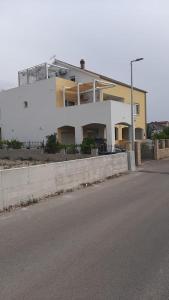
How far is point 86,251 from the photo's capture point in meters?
6.04

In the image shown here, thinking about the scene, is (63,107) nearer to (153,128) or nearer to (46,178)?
(46,178)

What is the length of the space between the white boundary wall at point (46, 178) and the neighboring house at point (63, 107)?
1461 cm

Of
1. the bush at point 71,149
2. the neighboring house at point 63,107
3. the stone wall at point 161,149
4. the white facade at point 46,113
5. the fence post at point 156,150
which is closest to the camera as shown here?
the bush at point 71,149

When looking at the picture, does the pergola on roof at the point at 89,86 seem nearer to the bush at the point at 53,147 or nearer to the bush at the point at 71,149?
the bush at the point at 53,147

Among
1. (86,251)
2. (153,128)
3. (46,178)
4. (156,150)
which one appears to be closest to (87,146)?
(156,150)

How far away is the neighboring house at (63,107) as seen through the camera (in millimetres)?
31547

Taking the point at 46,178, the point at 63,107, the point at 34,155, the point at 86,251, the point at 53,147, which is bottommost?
the point at 86,251

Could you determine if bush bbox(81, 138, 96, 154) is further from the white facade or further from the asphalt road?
the asphalt road

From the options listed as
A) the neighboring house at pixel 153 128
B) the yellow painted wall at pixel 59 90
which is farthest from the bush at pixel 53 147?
the neighboring house at pixel 153 128

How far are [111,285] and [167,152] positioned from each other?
97.9 feet

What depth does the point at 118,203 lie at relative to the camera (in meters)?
10.8

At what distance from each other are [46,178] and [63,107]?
74.4 feet

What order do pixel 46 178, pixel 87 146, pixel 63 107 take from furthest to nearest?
pixel 63 107 < pixel 87 146 < pixel 46 178

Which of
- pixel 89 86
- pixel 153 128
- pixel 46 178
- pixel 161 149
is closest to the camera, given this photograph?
pixel 46 178
